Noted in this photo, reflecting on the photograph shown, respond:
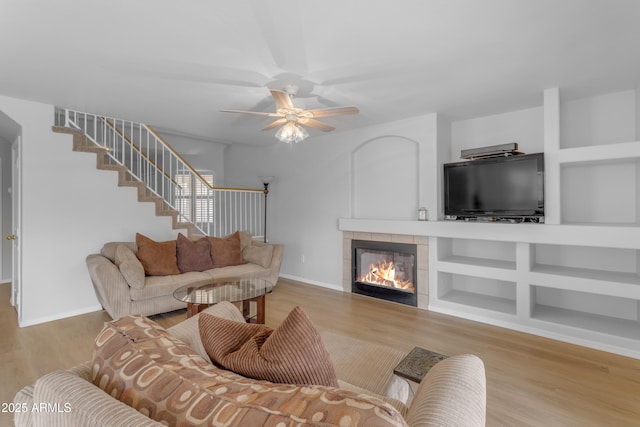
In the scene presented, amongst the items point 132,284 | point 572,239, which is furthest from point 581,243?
point 132,284

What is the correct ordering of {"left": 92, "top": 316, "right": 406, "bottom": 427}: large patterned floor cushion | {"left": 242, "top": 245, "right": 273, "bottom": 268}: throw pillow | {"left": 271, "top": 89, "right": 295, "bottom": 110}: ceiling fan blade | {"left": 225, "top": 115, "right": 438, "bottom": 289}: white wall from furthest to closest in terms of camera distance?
{"left": 242, "top": 245, "right": 273, "bottom": 268}: throw pillow, {"left": 225, "top": 115, "right": 438, "bottom": 289}: white wall, {"left": 271, "top": 89, "right": 295, "bottom": 110}: ceiling fan blade, {"left": 92, "top": 316, "right": 406, "bottom": 427}: large patterned floor cushion

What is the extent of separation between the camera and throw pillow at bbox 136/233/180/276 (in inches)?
148

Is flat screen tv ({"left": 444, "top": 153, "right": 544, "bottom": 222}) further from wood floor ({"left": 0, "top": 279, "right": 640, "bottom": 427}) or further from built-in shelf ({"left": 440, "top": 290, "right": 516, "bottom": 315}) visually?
wood floor ({"left": 0, "top": 279, "right": 640, "bottom": 427})

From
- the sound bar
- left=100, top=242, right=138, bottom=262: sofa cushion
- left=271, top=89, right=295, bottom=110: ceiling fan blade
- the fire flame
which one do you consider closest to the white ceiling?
left=271, top=89, right=295, bottom=110: ceiling fan blade

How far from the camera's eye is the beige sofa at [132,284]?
10.7 feet

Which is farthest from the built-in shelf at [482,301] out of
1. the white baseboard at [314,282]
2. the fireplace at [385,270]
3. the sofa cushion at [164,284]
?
the sofa cushion at [164,284]

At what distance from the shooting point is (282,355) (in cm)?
92

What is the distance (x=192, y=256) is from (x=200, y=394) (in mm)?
3643

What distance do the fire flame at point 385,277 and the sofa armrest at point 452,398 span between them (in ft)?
10.1

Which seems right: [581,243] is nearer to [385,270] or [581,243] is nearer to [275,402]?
[385,270]

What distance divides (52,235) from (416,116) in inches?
179

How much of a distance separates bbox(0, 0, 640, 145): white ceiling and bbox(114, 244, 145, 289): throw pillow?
66.3 inches

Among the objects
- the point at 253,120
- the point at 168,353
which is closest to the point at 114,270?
the point at 253,120

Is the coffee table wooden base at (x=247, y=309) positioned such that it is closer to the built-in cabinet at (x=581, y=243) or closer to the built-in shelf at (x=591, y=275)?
the built-in cabinet at (x=581, y=243)
